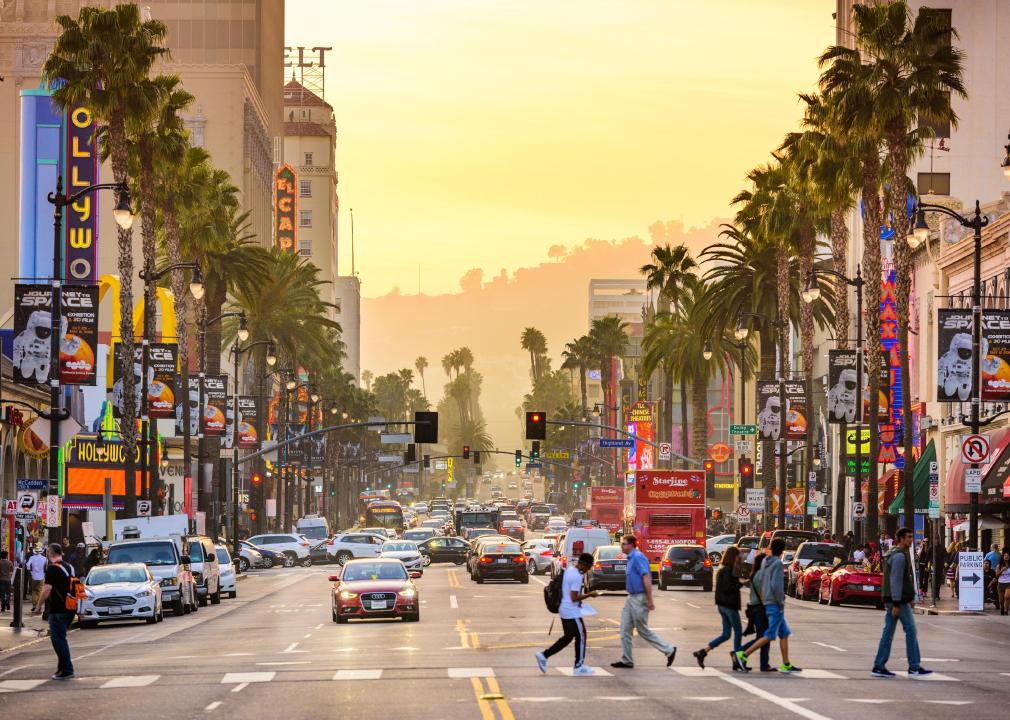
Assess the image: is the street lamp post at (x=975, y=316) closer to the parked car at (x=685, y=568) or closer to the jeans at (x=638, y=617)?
the parked car at (x=685, y=568)

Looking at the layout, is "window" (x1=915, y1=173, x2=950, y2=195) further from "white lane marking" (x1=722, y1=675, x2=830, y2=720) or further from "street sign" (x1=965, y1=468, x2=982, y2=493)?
"white lane marking" (x1=722, y1=675, x2=830, y2=720)

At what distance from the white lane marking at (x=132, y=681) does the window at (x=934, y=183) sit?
7810cm

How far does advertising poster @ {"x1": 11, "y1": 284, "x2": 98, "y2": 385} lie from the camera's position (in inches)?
1610

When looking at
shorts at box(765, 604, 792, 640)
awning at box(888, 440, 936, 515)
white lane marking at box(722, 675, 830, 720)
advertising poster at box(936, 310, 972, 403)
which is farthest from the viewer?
awning at box(888, 440, 936, 515)

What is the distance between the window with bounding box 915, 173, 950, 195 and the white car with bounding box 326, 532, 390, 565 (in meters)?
36.4

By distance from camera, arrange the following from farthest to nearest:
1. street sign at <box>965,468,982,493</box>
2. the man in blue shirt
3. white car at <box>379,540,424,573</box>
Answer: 1. white car at <box>379,540,424,573</box>
2. street sign at <box>965,468,982,493</box>
3. the man in blue shirt

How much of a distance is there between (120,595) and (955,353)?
22.1 meters

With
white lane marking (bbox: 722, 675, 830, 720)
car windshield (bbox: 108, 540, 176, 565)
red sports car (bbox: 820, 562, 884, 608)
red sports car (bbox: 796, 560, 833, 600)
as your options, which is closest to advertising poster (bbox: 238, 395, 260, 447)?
red sports car (bbox: 796, 560, 833, 600)

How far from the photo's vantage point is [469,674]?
2461 cm

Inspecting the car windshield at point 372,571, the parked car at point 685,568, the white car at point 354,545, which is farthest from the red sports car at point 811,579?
the white car at point 354,545

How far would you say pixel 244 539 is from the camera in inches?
3797

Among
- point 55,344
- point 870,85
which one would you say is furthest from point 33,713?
point 870,85

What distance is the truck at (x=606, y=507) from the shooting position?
11356 centimetres

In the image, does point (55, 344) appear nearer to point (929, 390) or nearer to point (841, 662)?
point (841, 662)
